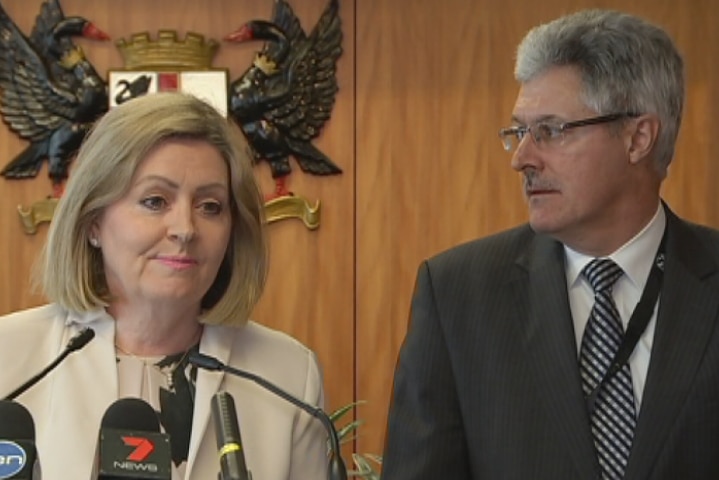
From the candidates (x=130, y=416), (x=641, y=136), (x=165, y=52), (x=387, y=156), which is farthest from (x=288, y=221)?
(x=130, y=416)

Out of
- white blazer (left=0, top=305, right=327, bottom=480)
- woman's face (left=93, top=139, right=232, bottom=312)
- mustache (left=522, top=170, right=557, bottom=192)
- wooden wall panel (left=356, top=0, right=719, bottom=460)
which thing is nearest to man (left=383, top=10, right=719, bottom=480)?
mustache (left=522, top=170, right=557, bottom=192)

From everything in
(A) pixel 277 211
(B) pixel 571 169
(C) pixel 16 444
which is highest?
(B) pixel 571 169

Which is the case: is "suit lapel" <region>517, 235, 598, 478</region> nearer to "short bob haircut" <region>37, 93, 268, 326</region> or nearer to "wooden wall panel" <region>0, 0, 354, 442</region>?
"short bob haircut" <region>37, 93, 268, 326</region>

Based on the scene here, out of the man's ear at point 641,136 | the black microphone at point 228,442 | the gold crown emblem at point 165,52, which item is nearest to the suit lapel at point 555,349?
the man's ear at point 641,136

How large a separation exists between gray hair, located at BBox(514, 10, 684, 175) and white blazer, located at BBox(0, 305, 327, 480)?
812 millimetres

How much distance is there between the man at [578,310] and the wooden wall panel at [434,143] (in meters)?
2.97

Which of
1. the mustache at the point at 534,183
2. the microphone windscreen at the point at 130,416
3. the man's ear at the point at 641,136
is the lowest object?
the microphone windscreen at the point at 130,416

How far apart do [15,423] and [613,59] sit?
1.39m

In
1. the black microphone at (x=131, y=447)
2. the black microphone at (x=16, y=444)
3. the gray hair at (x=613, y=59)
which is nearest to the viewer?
the black microphone at (x=16, y=444)

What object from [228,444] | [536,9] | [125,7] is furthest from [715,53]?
[228,444]

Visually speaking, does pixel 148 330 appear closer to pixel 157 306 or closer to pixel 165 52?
pixel 157 306

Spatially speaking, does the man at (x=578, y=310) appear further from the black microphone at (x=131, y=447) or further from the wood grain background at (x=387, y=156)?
the wood grain background at (x=387, y=156)

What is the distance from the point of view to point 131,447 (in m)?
1.70

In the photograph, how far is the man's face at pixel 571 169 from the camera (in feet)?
7.73
